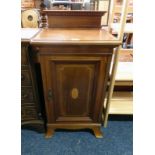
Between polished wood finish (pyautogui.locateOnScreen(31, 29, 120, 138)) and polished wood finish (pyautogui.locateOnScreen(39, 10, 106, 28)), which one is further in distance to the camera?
polished wood finish (pyautogui.locateOnScreen(39, 10, 106, 28))

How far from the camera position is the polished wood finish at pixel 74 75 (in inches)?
39.1

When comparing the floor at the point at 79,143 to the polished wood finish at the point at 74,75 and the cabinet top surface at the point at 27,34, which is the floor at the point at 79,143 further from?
the cabinet top surface at the point at 27,34

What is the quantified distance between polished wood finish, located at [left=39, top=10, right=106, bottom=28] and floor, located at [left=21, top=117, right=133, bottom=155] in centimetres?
92

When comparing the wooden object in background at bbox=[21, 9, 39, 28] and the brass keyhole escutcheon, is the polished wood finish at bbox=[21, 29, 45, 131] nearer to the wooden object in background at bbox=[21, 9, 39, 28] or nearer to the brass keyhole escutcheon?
the brass keyhole escutcheon

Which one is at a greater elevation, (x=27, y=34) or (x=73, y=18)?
(x=73, y=18)

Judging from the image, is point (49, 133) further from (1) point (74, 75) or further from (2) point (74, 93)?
(1) point (74, 75)

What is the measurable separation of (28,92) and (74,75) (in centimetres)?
38

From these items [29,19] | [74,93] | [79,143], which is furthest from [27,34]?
[29,19]

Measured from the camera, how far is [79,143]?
1.29 meters

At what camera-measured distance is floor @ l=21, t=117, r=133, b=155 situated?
1225 millimetres

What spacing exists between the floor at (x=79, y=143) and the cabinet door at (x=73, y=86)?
0.16 meters

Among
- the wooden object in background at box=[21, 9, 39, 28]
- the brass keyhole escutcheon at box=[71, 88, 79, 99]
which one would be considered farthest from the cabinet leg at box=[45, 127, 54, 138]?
the wooden object in background at box=[21, 9, 39, 28]

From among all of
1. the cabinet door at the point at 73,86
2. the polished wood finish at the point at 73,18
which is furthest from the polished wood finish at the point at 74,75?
the polished wood finish at the point at 73,18
